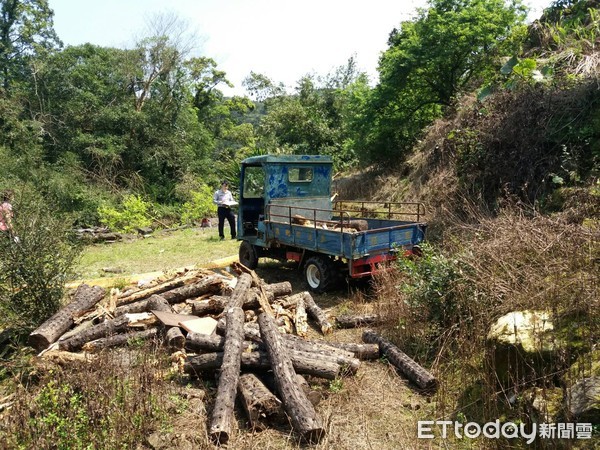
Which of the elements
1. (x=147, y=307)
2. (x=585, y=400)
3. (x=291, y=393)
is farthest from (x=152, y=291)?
(x=585, y=400)

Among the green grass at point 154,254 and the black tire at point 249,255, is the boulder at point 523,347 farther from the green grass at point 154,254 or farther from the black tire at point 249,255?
the green grass at point 154,254

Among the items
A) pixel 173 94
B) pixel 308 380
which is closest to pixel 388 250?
pixel 308 380

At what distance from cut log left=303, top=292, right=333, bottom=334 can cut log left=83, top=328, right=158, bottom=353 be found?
7.45 feet

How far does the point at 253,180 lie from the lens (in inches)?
384

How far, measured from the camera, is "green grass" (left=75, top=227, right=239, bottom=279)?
1035 centimetres

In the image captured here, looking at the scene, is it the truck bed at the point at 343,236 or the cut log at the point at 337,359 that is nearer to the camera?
the cut log at the point at 337,359

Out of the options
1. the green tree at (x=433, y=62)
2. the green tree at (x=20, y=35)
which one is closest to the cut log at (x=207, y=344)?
the green tree at (x=433, y=62)

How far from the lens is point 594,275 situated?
358 centimetres

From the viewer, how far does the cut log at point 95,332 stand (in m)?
5.30

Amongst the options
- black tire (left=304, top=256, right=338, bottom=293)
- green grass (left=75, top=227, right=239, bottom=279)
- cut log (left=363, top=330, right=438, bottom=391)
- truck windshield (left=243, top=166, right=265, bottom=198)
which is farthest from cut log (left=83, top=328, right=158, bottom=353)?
truck windshield (left=243, top=166, right=265, bottom=198)

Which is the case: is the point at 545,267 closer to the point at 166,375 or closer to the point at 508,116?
the point at 166,375

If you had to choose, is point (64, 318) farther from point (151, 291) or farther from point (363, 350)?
point (363, 350)

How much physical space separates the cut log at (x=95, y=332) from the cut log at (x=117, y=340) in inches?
3.5

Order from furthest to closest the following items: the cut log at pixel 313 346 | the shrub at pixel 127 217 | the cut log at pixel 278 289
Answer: the shrub at pixel 127 217 → the cut log at pixel 278 289 → the cut log at pixel 313 346
